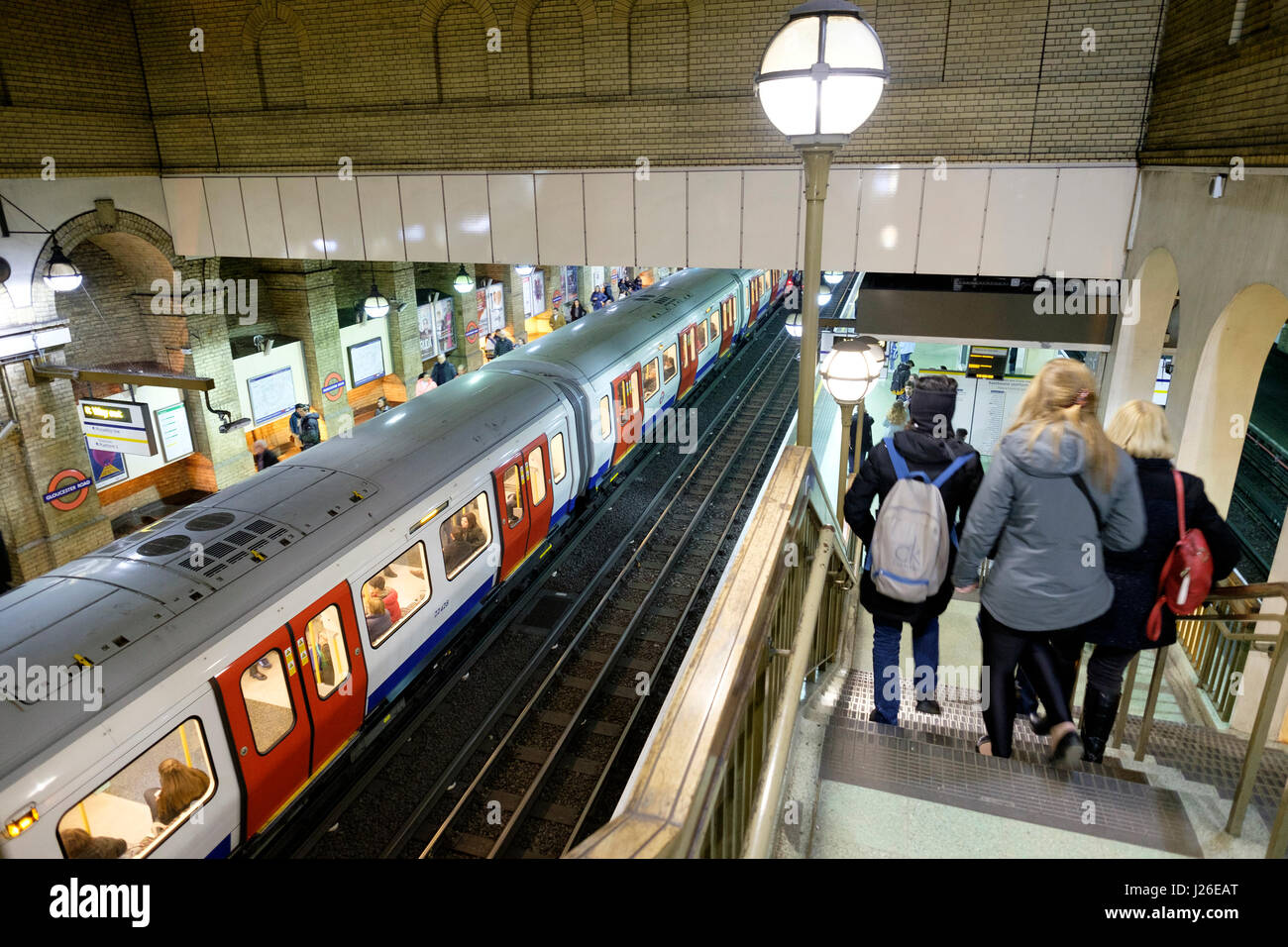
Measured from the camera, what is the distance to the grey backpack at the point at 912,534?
3652 millimetres

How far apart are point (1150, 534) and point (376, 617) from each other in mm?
5947

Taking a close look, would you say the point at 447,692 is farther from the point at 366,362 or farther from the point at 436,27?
the point at 366,362

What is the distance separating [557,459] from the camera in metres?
10.4

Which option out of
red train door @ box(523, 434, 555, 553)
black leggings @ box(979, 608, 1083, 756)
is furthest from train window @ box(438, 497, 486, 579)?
black leggings @ box(979, 608, 1083, 756)

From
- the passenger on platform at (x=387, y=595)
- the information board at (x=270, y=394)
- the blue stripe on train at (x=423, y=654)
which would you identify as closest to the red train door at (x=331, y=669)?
the blue stripe on train at (x=423, y=654)

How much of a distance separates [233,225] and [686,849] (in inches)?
563

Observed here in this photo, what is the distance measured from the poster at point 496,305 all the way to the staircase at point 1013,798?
1826 centimetres

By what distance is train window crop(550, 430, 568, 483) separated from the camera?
1022cm

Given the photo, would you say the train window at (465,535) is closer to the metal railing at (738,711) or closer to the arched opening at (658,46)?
the metal railing at (738,711)

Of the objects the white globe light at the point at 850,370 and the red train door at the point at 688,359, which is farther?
the red train door at the point at 688,359

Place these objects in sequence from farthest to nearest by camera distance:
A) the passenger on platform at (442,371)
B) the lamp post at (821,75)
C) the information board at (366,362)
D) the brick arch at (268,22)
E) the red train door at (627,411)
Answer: the information board at (366,362)
the passenger on platform at (442,371)
the red train door at (627,411)
the brick arch at (268,22)
the lamp post at (821,75)
